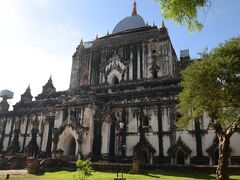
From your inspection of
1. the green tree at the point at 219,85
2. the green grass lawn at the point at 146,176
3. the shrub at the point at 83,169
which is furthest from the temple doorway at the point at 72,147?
the green tree at the point at 219,85

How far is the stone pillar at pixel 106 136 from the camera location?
26.8 metres

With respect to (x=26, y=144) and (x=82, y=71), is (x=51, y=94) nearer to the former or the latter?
(x=82, y=71)

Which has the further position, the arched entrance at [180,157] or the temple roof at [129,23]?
the temple roof at [129,23]

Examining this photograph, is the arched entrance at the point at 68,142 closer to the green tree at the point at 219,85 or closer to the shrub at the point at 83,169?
the shrub at the point at 83,169

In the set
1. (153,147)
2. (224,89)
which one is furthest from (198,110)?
(153,147)

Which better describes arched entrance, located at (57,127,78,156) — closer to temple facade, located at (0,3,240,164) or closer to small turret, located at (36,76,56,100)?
temple facade, located at (0,3,240,164)

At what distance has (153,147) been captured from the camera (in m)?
26.5

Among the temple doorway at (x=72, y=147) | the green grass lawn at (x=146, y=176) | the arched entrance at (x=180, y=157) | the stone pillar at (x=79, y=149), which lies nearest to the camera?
the green grass lawn at (x=146, y=176)

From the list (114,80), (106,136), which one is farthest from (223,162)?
(114,80)

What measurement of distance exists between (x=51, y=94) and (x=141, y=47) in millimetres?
14348

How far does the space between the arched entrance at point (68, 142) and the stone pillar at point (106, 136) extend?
2997 mm

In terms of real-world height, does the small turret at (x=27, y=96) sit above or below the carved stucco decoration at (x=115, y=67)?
below

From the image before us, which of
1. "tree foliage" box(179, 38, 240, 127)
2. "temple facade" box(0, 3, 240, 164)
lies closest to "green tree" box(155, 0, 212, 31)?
"tree foliage" box(179, 38, 240, 127)

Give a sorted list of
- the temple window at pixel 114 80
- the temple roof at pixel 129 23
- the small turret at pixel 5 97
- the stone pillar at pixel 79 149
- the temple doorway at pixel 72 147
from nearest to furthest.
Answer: the stone pillar at pixel 79 149 < the temple doorway at pixel 72 147 < the temple window at pixel 114 80 < the temple roof at pixel 129 23 < the small turret at pixel 5 97
